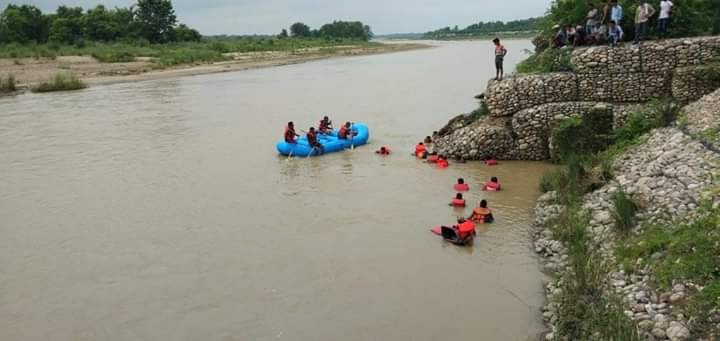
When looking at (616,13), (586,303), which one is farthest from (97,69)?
(586,303)

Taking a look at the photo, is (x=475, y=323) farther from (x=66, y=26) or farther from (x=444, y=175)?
(x=66, y=26)

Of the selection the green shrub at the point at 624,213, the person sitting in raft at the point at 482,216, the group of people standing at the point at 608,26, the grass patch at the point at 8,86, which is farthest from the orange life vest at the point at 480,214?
→ the grass patch at the point at 8,86

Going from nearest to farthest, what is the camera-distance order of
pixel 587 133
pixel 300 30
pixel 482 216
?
pixel 482 216 < pixel 587 133 < pixel 300 30

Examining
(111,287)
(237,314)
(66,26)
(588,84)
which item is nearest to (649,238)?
(237,314)

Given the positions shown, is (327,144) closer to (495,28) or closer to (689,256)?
(689,256)

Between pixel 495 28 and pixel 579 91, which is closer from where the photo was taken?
pixel 579 91

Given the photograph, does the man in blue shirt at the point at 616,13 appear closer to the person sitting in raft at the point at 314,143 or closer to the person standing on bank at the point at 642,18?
the person standing on bank at the point at 642,18

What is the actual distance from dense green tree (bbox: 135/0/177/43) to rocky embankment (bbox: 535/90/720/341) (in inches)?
2707

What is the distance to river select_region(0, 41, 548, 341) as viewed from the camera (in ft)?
27.8

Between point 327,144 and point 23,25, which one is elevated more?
point 23,25

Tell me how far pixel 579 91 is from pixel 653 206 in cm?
796

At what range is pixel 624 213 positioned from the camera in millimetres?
9125

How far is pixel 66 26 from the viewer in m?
65.9

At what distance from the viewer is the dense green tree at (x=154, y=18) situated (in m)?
72.6
